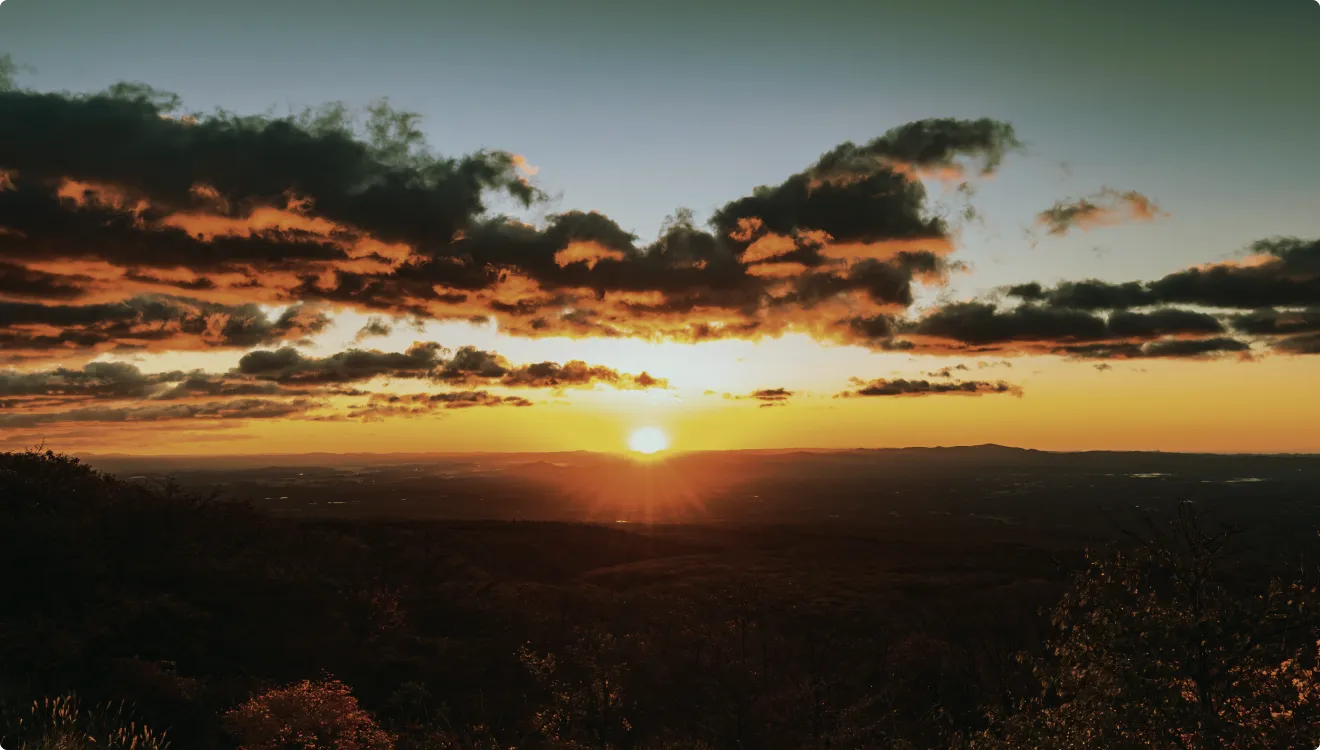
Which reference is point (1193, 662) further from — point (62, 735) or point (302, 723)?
point (302, 723)

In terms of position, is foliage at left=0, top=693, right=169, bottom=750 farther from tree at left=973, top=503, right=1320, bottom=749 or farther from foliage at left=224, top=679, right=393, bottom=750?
tree at left=973, top=503, right=1320, bottom=749

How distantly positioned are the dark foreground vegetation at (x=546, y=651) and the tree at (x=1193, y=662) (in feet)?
0.25

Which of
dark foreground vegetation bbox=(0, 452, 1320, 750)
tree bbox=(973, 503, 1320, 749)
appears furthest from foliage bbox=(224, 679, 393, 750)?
tree bbox=(973, 503, 1320, 749)

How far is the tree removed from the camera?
54.6 ft

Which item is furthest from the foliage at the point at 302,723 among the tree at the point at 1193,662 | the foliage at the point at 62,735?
the tree at the point at 1193,662

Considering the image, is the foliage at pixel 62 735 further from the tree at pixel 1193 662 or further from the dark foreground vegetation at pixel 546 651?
the tree at pixel 1193 662

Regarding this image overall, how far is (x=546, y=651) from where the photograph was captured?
55062mm

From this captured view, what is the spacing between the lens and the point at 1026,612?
Answer: 95250 mm

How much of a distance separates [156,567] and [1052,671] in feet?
146

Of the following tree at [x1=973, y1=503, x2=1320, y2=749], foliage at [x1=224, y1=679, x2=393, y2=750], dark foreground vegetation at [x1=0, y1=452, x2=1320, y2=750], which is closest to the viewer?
tree at [x1=973, y1=503, x2=1320, y2=749]

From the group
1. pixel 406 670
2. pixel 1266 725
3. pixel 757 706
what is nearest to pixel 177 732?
pixel 406 670

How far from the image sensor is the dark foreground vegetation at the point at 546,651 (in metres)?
17.9

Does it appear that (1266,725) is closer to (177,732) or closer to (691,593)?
(177,732)

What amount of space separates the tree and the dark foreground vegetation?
0.25ft
